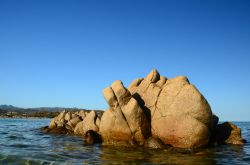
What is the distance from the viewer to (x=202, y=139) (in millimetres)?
25219

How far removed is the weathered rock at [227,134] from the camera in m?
29.8

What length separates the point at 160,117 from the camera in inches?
1031

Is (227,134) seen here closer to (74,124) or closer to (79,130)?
(79,130)

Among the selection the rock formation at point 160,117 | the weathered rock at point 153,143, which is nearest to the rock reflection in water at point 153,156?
the weathered rock at point 153,143

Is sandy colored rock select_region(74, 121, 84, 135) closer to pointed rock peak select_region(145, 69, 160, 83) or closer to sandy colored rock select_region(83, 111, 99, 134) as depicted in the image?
sandy colored rock select_region(83, 111, 99, 134)

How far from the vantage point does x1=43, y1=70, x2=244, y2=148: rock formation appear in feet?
81.6

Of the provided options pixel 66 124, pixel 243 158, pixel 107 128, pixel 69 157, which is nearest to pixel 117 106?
pixel 107 128

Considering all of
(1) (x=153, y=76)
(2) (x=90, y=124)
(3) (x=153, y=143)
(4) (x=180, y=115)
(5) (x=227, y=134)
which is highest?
(1) (x=153, y=76)

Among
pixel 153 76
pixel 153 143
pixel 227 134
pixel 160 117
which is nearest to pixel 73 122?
pixel 153 76

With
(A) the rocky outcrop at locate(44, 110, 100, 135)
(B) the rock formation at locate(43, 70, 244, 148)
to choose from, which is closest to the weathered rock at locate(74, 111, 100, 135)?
(A) the rocky outcrop at locate(44, 110, 100, 135)

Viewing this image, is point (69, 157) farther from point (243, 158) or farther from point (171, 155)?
point (243, 158)

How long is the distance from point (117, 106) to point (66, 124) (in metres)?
18.9

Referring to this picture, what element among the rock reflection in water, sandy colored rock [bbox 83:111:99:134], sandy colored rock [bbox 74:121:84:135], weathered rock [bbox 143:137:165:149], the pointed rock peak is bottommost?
the rock reflection in water

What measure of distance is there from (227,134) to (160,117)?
8203 mm
